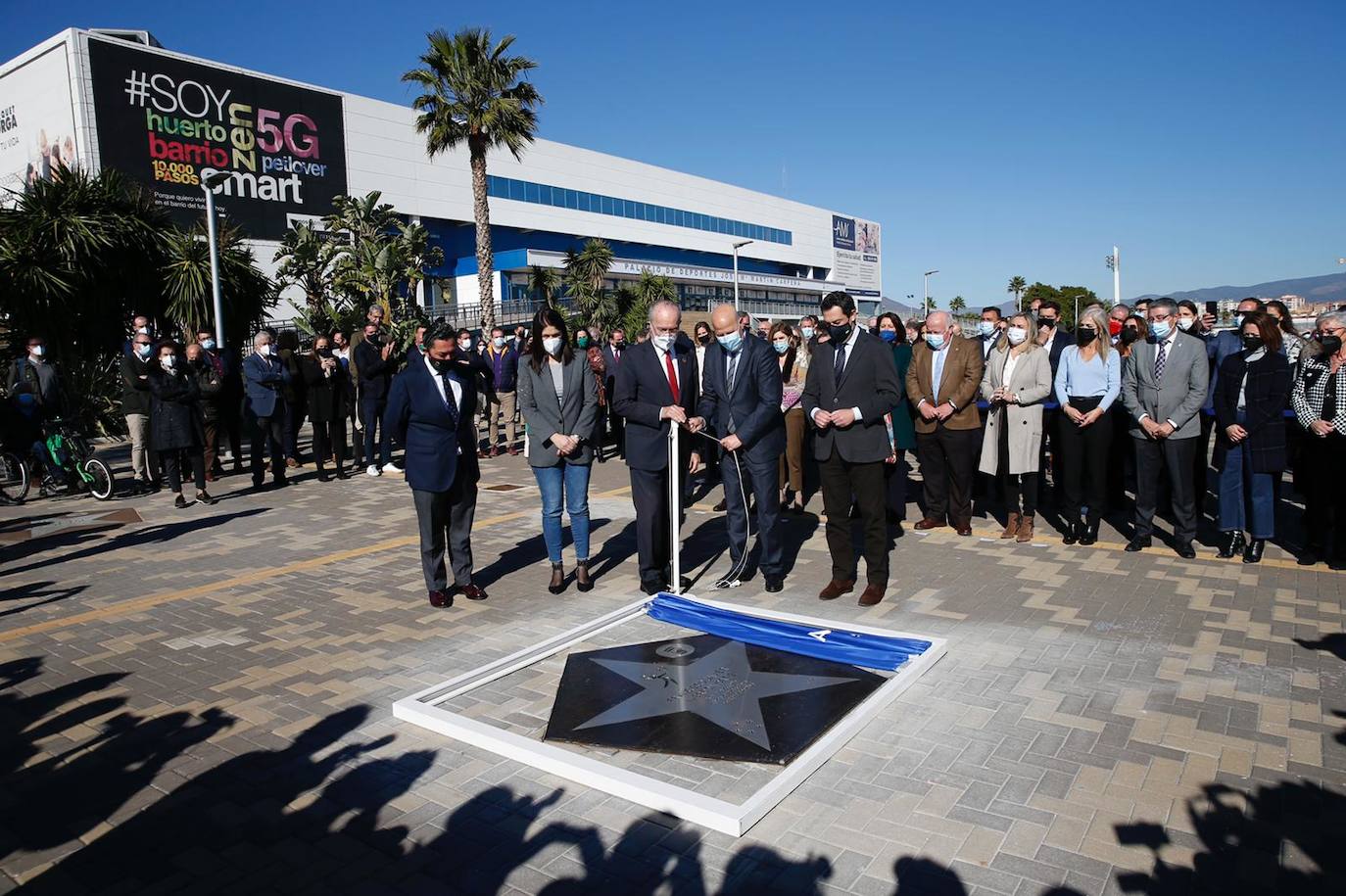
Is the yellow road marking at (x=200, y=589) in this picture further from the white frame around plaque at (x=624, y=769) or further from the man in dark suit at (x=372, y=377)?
the man in dark suit at (x=372, y=377)

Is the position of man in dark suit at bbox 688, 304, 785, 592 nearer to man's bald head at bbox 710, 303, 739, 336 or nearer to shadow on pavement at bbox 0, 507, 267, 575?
man's bald head at bbox 710, 303, 739, 336

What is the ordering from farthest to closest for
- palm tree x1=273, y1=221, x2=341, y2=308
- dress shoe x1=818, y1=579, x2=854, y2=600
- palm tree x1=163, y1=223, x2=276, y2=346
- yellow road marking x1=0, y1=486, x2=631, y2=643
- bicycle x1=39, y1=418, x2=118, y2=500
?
1. palm tree x1=273, y1=221, x2=341, y2=308
2. palm tree x1=163, y1=223, x2=276, y2=346
3. bicycle x1=39, y1=418, x2=118, y2=500
4. dress shoe x1=818, y1=579, x2=854, y2=600
5. yellow road marking x1=0, y1=486, x2=631, y2=643

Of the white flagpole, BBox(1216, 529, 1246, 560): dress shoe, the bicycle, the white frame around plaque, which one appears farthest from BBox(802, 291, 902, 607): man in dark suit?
the bicycle

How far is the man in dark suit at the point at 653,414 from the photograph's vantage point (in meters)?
6.54

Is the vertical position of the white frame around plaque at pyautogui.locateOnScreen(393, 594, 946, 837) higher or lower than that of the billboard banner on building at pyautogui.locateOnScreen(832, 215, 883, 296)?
lower

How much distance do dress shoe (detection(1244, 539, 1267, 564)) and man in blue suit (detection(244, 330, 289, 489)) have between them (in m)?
11.4

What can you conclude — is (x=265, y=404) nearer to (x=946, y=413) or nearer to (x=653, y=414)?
(x=653, y=414)

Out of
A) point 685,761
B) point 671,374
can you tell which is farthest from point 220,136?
point 685,761

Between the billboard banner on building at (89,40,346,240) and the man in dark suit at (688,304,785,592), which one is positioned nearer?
the man in dark suit at (688,304,785,592)

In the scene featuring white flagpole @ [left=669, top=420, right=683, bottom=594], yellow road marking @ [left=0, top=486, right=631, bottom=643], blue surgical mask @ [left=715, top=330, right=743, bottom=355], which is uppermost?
blue surgical mask @ [left=715, top=330, right=743, bottom=355]

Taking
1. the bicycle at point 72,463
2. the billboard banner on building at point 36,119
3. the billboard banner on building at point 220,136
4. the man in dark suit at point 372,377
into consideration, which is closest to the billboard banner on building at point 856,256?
the billboard banner on building at point 220,136

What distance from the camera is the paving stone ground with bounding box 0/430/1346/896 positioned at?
3.14m

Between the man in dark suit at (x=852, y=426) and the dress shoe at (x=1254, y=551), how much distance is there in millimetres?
3164

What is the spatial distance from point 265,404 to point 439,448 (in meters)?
6.82
